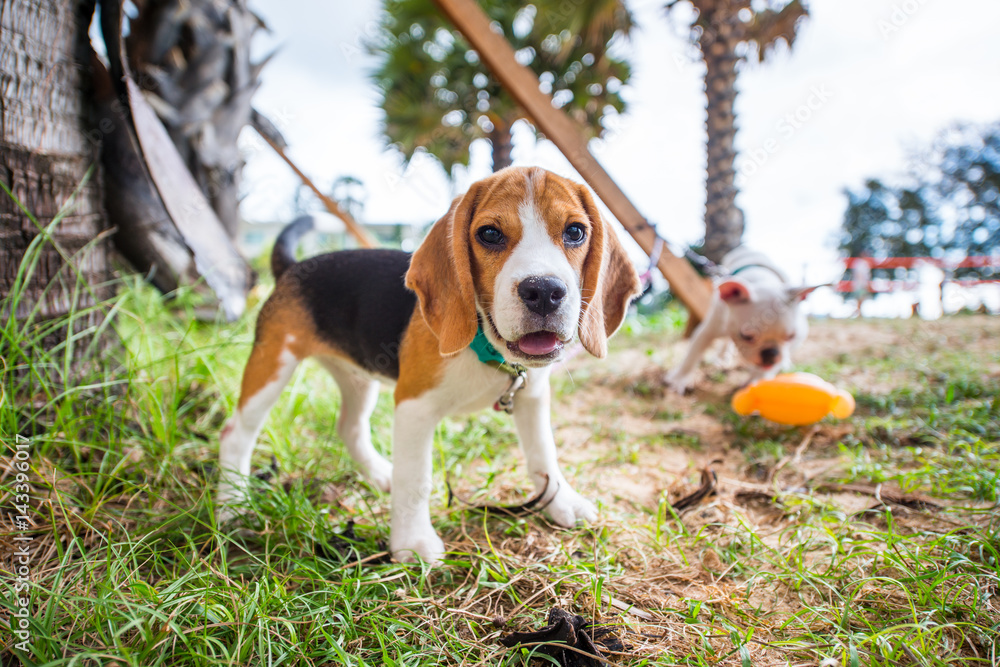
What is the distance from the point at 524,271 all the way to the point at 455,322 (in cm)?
34

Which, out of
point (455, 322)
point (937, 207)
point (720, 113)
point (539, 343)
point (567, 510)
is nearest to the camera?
point (539, 343)

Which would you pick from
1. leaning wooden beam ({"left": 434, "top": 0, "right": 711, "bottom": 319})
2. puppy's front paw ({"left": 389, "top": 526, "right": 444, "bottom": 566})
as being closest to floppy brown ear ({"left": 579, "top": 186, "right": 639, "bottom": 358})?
puppy's front paw ({"left": 389, "top": 526, "right": 444, "bottom": 566})

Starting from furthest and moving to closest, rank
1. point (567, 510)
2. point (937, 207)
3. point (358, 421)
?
point (937, 207), point (358, 421), point (567, 510)

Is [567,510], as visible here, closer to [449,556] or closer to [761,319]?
[449,556]

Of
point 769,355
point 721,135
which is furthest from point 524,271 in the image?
point 721,135

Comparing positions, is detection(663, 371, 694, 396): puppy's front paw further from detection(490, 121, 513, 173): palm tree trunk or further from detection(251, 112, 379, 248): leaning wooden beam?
detection(490, 121, 513, 173): palm tree trunk

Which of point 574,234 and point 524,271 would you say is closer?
point 524,271

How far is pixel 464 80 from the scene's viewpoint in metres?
9.59

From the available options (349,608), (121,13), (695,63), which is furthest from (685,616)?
(695,63)

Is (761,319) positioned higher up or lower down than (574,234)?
lower down

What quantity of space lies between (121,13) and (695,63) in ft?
23.4

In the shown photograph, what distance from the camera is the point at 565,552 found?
196 centimetres

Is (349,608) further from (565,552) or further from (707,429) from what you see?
(707,429)

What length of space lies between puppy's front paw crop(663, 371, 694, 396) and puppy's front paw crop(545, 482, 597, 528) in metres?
2.41
